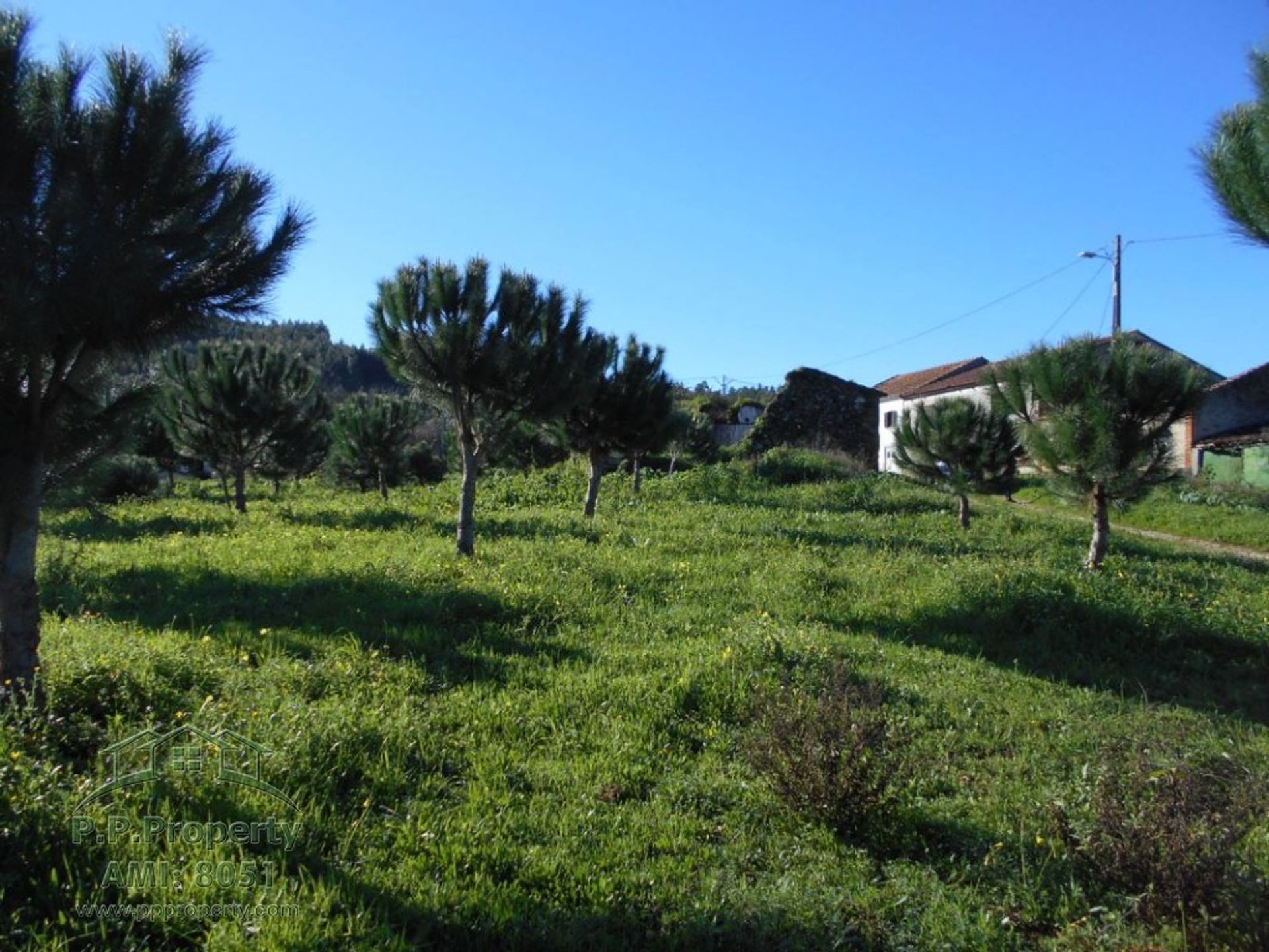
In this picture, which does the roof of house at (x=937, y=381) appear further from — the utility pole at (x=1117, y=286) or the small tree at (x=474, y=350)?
the small tree at (x=474, y=350)

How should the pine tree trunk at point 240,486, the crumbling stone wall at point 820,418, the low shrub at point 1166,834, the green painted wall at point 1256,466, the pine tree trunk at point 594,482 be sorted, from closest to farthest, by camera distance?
the low shrub at point 1166,834 → the pine tree trunk at point 594,482 → the pine tree trunk at point 240,486 → the green painted wall at point 1256,466 → the crumbling stone wall at point 820,418

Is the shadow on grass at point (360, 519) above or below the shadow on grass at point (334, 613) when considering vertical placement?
above

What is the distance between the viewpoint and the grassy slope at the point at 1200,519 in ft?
55.5

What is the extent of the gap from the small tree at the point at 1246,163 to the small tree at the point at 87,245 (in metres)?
5.09

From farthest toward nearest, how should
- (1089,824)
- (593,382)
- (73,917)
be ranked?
(593,382) < (1089,824) < (73,917)

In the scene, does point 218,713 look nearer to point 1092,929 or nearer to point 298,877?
point 298,877

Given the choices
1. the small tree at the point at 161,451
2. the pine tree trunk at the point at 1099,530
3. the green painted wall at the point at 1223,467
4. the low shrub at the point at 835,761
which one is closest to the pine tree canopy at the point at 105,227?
the low shrub at the point at 835,761

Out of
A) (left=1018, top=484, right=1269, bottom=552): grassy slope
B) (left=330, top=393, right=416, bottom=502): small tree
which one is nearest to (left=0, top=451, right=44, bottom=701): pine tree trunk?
(left=1018, top=484, right=1269, bottom=552): grassy slope

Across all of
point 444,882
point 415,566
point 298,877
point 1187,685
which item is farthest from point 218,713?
point 1187,685

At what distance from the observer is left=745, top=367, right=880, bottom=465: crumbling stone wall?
2906 centimetres

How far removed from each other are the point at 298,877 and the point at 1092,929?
301 centimetres

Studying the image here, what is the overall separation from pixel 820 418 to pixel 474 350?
2186 cm

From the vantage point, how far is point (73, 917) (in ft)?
8.65

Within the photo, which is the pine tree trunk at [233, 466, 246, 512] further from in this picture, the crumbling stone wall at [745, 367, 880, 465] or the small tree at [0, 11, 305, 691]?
the crumbling stone wall at [745, 367, 880, 465]
